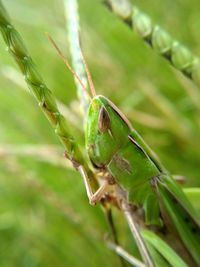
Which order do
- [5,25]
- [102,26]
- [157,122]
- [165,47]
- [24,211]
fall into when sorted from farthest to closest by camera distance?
[102,26], [24,211], [157,122], [165,47], [5,25]

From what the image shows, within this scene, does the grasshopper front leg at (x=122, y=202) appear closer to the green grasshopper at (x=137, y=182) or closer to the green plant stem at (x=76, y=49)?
the green grasshopper at (x=137, y=182)

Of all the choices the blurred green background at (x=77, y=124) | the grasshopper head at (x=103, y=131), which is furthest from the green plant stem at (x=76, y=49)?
the blurred green background at (x=77, y=124)

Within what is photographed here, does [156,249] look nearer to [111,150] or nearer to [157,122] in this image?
[111,150]

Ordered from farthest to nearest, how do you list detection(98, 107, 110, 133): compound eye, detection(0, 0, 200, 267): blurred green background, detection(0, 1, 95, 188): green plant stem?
detection(0, 0, 200, 267): blurred green background → detection(98, 107, 110, 133): compound eye → detection(0, 1, 95, 188): green plant stem

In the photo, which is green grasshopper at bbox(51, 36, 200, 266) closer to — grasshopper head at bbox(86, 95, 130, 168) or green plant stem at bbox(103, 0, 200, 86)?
grasshopper head at bbox(86, 95, 130, 168)

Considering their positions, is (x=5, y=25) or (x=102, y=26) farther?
(x=102, y=26)

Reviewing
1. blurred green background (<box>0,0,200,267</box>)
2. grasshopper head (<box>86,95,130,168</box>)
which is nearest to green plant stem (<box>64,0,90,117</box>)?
grasshopper head (<box>86,95,130,168</box>)

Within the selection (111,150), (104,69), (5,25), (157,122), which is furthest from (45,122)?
(5,25)
